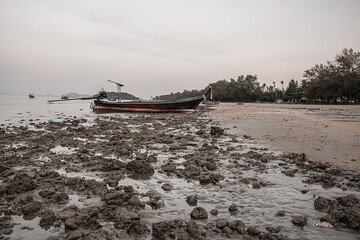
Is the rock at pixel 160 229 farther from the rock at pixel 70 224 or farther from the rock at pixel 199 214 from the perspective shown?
the rock at pixel 70 224

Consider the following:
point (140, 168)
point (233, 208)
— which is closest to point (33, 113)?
point (140, 168)

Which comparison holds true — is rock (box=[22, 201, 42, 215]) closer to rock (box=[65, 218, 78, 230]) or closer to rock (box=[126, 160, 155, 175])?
rock (box=[65, 218, 78, 230])

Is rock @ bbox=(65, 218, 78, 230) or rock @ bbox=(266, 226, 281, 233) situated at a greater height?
rock @ bbox=(65, 218, 78, 230)

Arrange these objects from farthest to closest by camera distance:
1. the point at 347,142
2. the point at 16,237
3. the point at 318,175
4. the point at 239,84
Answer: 1. the point at 239,84
2. the point at 347,142
3. the point at 318,175
4. the point at 16,237

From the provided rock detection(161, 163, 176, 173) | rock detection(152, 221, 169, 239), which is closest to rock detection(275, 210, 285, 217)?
rock detection(152, 221, 169, 239)

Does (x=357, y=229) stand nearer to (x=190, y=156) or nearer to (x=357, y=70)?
(x=190, y=156)

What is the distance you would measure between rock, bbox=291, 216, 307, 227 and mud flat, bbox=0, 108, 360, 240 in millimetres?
18

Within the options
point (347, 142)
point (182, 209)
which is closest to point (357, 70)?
point (347, 142)

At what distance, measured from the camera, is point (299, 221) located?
346 cm

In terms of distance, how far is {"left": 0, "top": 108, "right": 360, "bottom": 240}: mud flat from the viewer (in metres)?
3.30

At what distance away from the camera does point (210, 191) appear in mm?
4711

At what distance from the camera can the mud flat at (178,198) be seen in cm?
330

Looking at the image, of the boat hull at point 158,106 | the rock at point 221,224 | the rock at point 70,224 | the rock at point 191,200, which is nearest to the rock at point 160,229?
the rock at point 221,224

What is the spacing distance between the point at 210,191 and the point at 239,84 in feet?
358
